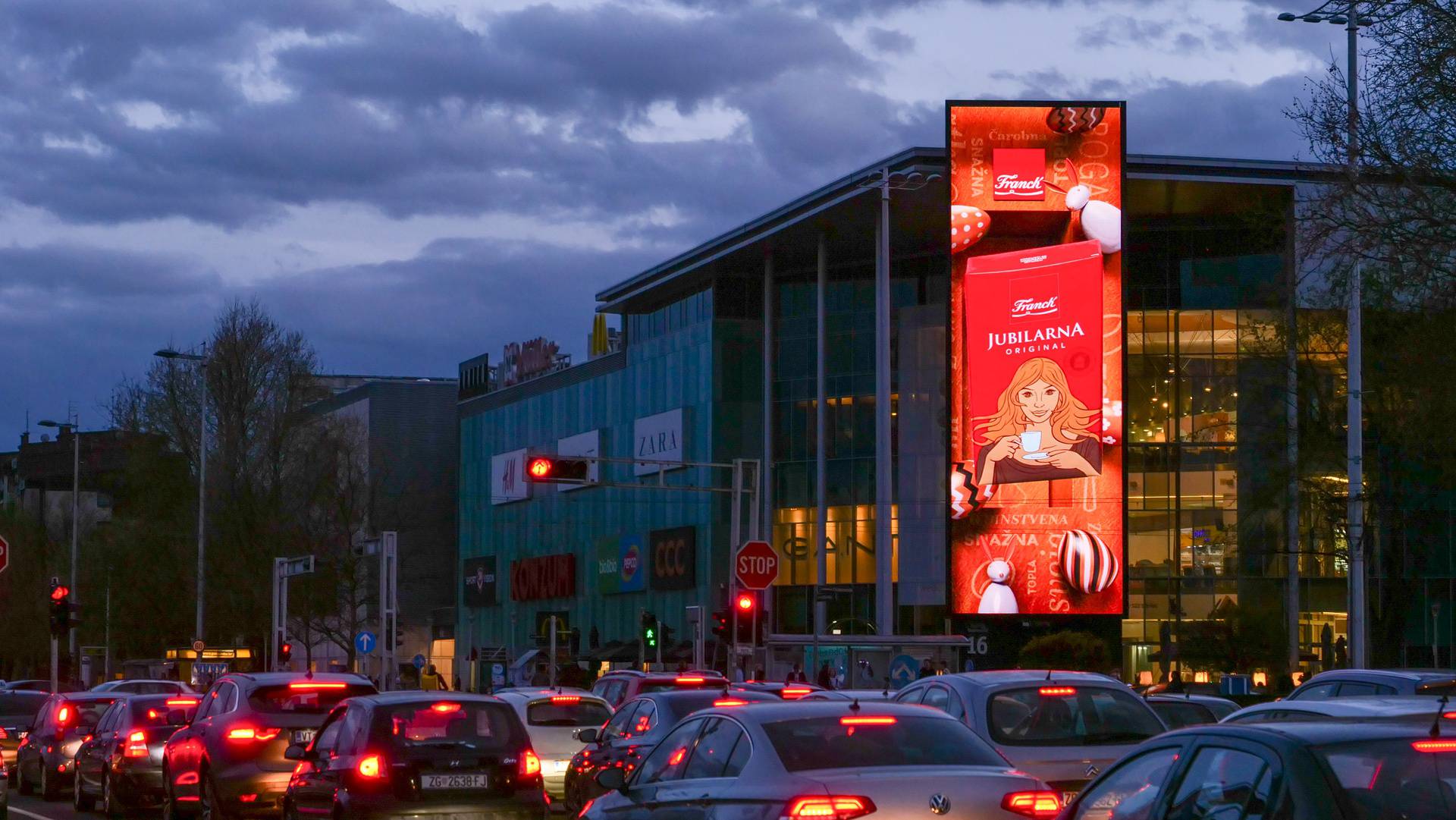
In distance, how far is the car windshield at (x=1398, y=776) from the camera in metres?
6.58

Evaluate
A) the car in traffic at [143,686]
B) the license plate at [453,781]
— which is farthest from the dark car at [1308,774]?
the car in traffic at [143,686]

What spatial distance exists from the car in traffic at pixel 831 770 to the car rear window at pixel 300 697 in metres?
8.53

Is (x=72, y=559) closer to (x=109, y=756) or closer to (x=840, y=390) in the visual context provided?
(x=840, y=390)

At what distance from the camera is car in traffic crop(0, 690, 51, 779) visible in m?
33.2

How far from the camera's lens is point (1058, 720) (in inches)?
575

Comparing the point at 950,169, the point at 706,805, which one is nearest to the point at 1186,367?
the point at 950,169

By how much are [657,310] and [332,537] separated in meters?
14.5

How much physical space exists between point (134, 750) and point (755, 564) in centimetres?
1259

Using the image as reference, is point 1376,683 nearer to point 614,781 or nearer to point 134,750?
point 614,781

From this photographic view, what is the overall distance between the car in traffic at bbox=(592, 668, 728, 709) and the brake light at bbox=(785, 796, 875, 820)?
10.2m

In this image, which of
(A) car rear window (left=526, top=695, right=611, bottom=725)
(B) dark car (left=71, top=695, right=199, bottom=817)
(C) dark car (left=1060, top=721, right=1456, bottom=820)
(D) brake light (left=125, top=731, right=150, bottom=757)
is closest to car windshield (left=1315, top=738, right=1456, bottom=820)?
A: (C) dark car (left=1060, top=721, right=1456, bottom=820)

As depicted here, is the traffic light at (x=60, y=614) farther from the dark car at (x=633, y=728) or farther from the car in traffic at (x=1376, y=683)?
the car in traffic at (x=1376, y=683)

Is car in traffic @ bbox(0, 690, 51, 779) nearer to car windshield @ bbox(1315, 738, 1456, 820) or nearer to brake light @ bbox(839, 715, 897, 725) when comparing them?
brake light @ bbox(839, 715, 897, 725)

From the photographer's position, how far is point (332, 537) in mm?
75125
